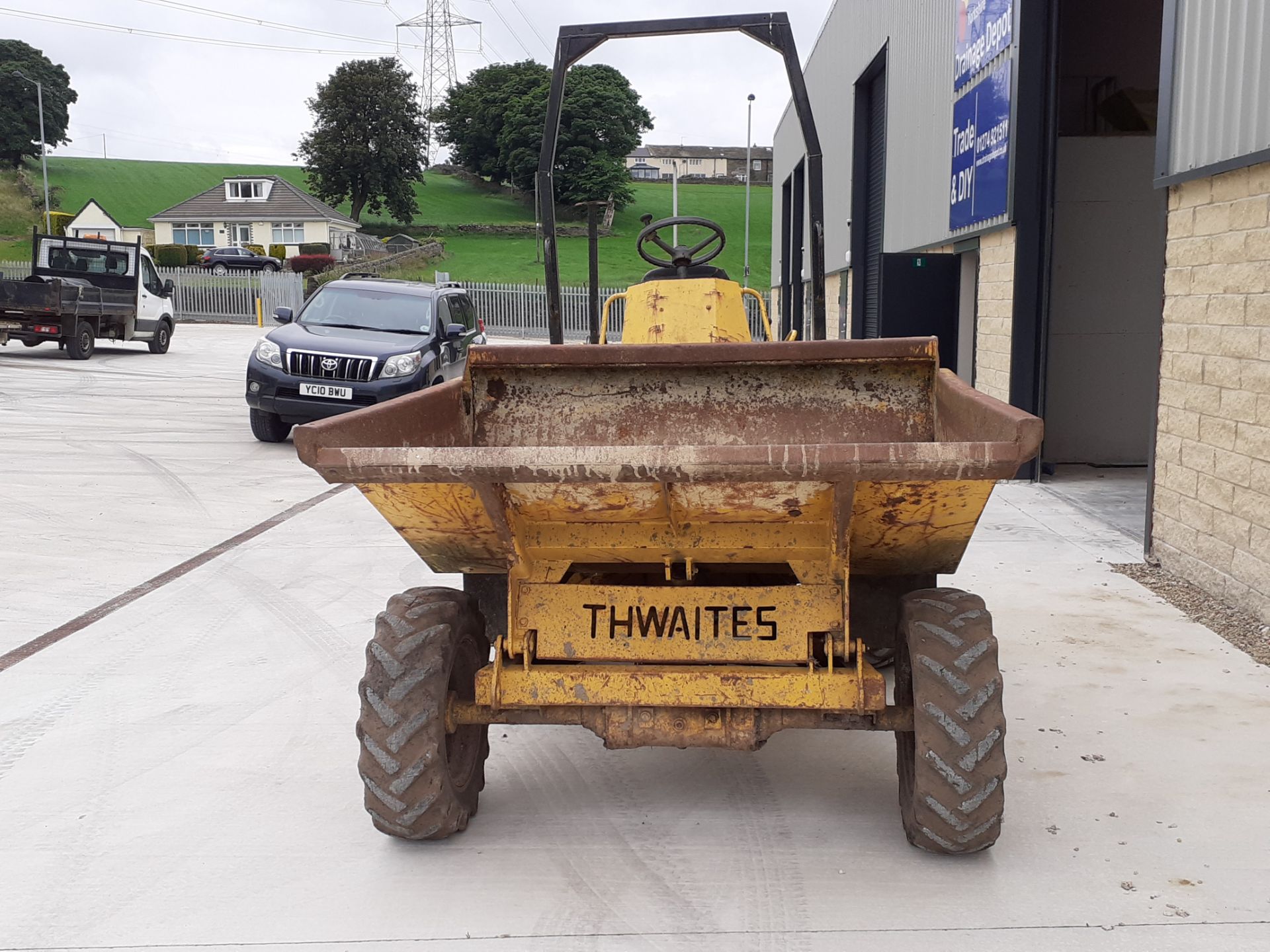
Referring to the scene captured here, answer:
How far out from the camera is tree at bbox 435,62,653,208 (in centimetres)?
7538

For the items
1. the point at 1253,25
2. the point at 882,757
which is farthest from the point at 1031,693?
the point at 1253,25

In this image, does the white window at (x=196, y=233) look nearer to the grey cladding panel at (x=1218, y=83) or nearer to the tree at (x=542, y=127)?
the tree at (x=542, y=127)

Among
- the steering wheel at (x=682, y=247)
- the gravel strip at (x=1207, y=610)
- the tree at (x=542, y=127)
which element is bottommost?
the gravel strip at (x=1207, y=610)

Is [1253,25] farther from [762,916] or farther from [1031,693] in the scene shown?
[762,916]

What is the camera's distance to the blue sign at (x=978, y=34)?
10.8m

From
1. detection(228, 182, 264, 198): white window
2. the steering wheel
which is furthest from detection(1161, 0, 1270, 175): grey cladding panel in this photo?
detection(228, 182, 264, 198): white window

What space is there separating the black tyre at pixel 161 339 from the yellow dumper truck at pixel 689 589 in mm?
23808

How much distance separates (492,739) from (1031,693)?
2313 mm

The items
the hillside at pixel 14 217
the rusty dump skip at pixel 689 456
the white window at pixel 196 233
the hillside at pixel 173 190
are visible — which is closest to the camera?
the rusty dump skip at pixel 689 456

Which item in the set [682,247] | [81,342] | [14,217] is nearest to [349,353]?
[682,247]

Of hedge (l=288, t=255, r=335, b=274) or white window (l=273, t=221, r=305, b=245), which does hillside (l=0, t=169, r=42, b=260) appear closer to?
white window (l=273, t=221, r=305, b=245)

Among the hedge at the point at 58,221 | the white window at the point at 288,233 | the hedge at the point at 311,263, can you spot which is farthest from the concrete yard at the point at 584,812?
the white window at the point at 288,233

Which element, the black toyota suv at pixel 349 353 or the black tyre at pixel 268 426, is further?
the black tyre at pixel 268 426

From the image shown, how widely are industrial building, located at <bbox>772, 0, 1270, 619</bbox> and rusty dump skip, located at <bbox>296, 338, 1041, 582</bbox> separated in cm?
115
